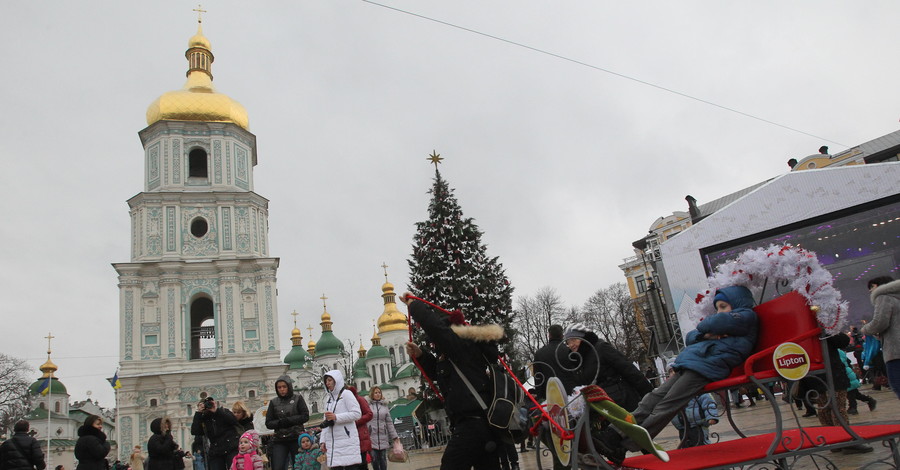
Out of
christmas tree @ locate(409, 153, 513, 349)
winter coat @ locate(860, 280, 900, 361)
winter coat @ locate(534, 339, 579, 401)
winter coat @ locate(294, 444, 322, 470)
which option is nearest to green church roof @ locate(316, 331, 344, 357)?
christmas tree @ locate(409, 153, 513, 349)

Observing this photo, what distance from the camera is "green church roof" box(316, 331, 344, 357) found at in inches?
2657

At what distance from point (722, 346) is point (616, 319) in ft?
168

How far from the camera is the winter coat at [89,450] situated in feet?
25.0

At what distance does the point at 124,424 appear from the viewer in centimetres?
3225

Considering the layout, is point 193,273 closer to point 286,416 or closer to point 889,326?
point 286,416

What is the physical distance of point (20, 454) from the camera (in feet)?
25.9

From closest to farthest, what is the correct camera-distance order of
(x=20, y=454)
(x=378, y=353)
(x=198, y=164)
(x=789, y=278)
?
(x=789, y=278), (x=20, y=454), (x=198, y=164), (x=378, y=353)

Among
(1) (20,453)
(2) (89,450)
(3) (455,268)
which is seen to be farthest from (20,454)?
(3) (455,268)

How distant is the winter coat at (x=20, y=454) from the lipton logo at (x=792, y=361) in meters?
8.57

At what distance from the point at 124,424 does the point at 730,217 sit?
3089 cm

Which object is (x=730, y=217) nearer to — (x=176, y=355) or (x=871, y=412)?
(x=871, y=412)

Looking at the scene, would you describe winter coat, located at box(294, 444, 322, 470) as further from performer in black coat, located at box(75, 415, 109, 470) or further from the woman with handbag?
performer in black coat, located at box(75, 415, 109, 470)

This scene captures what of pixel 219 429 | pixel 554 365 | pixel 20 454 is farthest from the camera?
pixel 219 429

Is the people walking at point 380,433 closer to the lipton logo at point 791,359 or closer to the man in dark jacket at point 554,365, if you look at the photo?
the man in dark jacket at point 554,365
